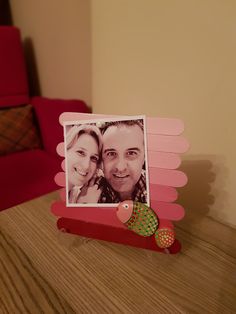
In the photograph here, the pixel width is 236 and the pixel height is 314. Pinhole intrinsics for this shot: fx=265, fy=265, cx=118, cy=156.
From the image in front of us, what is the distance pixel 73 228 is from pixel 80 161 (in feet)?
0.51

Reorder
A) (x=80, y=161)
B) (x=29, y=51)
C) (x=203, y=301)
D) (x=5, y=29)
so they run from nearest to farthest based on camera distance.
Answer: (x=203, y=301) → (x=80, y=161) → (x=5, y=29) → (x=29, y=51)

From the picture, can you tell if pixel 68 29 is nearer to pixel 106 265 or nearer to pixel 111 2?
pixel 111 2

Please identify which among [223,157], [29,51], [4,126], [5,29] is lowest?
[4,126]

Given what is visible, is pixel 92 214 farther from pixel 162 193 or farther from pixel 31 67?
pixel 31 67

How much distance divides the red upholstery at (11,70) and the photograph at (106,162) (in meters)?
1.04

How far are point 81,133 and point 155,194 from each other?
20cm

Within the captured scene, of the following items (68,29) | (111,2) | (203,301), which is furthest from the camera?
(68,29)

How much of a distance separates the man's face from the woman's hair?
13 mm

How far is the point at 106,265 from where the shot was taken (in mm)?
542

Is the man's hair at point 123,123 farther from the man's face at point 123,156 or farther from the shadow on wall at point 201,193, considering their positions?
the shadow on wall at point 201,193

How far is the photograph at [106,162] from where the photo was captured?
0.54 meters

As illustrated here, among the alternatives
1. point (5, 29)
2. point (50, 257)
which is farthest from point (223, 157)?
point (5, 29)

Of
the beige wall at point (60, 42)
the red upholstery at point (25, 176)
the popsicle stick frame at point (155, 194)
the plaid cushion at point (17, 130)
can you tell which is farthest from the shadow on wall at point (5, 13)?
the popsicle stick frame at point (155, 194)

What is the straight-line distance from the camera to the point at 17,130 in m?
1.34
